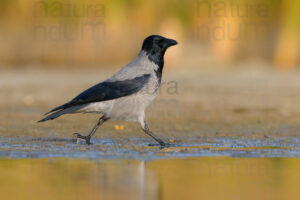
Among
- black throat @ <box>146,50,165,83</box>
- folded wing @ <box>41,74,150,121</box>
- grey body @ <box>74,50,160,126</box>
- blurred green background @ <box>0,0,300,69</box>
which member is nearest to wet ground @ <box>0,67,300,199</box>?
grey body @ <box>74,50,160,126</box>

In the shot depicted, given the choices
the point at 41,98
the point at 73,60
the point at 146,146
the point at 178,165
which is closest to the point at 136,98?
the point at 146,146

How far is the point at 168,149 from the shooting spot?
293 inches

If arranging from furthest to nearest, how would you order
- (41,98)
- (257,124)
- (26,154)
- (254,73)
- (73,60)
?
(73,60), (254,73), (41,98), (257,124), (26,154)

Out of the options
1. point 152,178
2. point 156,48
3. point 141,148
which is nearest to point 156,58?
point 156,48

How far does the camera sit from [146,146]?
25.8ft

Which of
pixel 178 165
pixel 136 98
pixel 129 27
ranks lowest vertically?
pixel 178 165

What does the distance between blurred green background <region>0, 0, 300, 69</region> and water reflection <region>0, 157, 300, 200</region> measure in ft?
42.3

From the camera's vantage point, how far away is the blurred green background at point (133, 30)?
19.5 meters

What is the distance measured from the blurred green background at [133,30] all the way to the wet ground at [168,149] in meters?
4.58

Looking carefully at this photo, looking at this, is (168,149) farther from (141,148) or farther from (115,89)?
(115,89)

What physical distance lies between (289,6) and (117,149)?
12.6m

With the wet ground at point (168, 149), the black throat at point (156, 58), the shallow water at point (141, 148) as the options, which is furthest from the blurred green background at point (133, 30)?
the shallow water at point (141, 148)

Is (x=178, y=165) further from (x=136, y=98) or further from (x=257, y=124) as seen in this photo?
(x=257, y=124)

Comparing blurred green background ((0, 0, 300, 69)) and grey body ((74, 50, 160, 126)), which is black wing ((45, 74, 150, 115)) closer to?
grey body ((74, 50, 160, 126))
